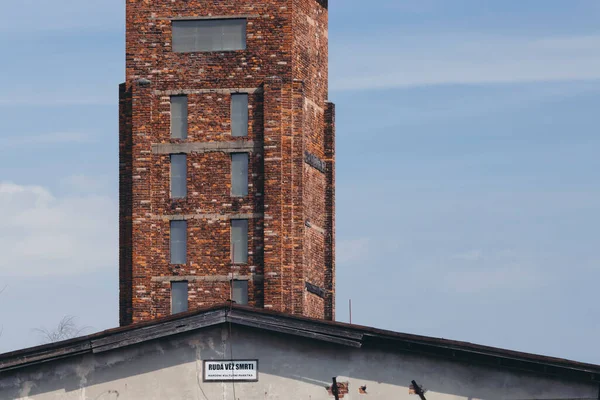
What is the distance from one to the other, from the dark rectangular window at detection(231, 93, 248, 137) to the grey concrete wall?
22.8 meters

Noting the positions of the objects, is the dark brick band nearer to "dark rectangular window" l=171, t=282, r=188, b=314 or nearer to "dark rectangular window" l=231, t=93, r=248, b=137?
"dark rectangular window" l=231, t=93, r=248, b=137

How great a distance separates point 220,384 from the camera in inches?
1607

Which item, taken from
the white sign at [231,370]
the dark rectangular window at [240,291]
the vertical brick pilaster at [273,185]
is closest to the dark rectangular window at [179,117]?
the vertical brick pilaster at [273,185]

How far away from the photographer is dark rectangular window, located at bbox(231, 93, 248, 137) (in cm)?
6303

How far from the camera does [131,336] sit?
40688 millimetres

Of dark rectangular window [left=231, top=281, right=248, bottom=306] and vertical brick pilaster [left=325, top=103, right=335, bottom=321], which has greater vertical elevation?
vertical brick pilaster [left=325, top=103, right=335, bottom=321]

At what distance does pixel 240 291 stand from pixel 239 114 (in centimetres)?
675

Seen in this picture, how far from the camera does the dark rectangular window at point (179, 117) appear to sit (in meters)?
63.1

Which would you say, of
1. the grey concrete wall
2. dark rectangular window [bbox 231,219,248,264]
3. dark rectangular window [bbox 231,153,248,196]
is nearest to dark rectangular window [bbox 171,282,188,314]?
dark rectangular window [bbox 231,219,248,264]

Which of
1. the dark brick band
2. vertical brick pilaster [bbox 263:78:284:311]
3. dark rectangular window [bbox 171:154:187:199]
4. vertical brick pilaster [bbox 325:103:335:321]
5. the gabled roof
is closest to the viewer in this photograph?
the gabled roof

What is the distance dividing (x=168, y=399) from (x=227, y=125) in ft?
77.3

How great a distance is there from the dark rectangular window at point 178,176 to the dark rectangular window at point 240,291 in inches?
155

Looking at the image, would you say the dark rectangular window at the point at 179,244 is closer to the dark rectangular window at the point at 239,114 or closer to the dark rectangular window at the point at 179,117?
the dark rectangular window at the point at 179,117

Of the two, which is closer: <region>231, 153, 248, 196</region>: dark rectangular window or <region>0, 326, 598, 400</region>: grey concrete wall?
<region>0, 326, 598, 400</region>: grey concrete wall
